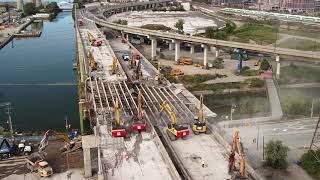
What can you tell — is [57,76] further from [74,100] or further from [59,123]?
[59,123]

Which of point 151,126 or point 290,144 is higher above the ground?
point 151,126

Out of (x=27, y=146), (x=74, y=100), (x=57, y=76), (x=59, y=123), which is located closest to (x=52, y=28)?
(x=57, y=76)

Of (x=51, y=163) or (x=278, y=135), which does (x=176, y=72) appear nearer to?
(x=278, y=135)

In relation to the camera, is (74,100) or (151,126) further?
(74,100)

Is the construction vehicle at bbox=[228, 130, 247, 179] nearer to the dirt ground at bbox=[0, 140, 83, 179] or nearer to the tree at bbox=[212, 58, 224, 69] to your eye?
the dirt ground at bbox=[0, 140, 83, 179]

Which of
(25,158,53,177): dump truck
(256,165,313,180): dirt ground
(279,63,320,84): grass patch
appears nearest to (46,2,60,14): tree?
(279,63,320,84): grass patch

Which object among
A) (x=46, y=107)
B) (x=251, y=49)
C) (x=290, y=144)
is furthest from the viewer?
(x=251, y=49)
